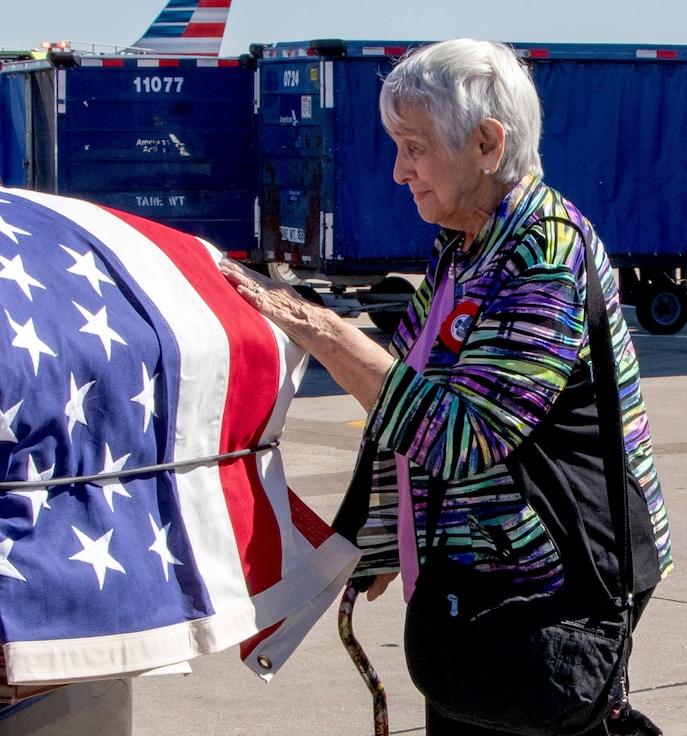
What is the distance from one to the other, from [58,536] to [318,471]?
5828mm

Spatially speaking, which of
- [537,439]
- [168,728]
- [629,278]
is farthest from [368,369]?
[629,278]

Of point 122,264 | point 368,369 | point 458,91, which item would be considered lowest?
point 368,369

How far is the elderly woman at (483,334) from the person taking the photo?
2137mm

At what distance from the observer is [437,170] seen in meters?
2.29

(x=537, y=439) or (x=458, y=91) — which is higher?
(x=458, y=91)

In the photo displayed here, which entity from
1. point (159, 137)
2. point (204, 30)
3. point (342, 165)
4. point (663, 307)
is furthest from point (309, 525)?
point (204, 30)

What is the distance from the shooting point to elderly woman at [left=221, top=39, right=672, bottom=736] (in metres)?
2.14

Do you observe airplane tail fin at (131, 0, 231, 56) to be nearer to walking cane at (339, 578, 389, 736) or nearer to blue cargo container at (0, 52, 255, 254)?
blue cargo container at (0, 52, 255, 254)

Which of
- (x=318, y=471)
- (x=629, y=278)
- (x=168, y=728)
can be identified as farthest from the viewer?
(x=629, y=278)

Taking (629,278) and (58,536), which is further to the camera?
(629,278)

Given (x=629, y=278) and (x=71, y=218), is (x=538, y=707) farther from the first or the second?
(x=629, y=278)

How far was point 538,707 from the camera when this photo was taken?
217 cm

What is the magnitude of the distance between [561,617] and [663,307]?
1273 cm

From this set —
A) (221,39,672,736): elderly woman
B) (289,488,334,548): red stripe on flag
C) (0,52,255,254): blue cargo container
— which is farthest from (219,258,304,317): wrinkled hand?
(0,52,255,254): blue cargo container
